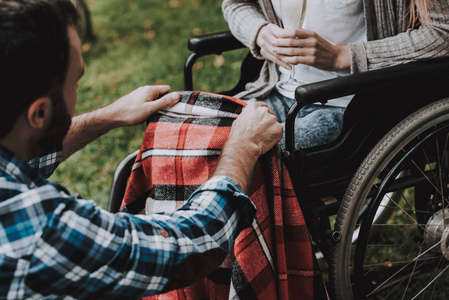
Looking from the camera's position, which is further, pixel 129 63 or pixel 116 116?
pixel 129 63

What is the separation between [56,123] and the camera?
1.23 m

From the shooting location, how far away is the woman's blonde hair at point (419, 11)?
5.56ft

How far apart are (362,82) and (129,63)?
4.03 metres

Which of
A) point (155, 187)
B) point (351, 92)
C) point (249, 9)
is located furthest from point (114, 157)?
point (351, 92)

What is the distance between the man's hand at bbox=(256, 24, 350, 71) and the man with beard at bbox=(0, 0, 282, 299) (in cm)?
66

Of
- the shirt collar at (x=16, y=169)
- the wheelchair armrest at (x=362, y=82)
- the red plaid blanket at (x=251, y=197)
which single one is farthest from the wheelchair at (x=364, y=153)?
the shirt collar at (x=16, y=169)

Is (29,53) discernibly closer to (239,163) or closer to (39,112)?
(39,112)

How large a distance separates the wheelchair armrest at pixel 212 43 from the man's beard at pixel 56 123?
106cm

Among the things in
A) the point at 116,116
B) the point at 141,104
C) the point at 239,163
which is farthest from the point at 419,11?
the point at 116,116

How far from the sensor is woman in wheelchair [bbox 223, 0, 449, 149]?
172 cm

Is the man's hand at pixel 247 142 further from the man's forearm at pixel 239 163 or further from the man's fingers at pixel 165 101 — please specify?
the man's fingers at pixel 165 101

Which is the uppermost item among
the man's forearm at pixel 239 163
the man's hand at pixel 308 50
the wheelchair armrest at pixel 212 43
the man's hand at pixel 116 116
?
the wheelchair armrest at pixel 212 43

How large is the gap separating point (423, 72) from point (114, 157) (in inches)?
100

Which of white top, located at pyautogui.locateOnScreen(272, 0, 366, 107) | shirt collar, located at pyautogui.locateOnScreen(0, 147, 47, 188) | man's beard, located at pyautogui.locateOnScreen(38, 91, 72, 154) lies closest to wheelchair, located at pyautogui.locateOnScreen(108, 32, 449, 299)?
white top, located at pyautogui.locateOnScreen(272, 0, 366, 107)
